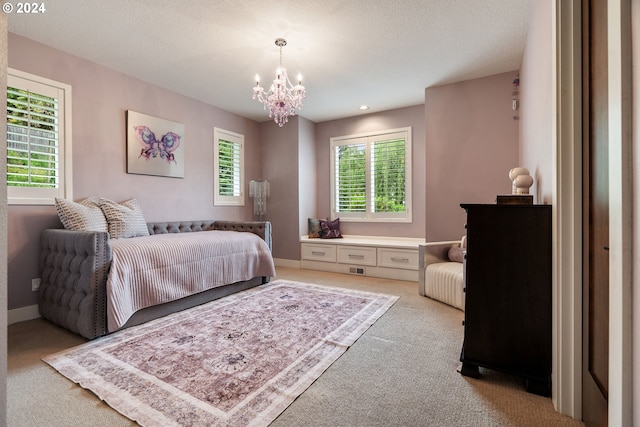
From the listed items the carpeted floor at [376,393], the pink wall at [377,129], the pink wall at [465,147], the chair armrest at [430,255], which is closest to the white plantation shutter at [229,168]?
the pink wall at [377,129]

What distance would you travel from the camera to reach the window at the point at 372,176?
15.0ft

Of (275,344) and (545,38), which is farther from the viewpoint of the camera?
(275,344)

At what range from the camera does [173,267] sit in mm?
2613

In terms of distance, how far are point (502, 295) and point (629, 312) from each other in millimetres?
928

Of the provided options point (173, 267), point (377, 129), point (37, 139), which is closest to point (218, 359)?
point (173, 267)

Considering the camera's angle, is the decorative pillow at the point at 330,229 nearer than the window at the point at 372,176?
No

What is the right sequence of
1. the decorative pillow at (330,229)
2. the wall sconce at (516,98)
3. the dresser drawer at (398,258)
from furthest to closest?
the decorative pillow at (330,229)
the dresser drawer at (398,258)
the wall sconce at (516,98)

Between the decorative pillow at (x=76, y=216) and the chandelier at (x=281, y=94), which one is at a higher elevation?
the chandelier at (x=281, y=94)

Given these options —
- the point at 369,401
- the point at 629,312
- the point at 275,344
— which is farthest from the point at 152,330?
the point at 629,312

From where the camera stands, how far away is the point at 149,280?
2402 millimetres

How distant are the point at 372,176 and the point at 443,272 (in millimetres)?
2301

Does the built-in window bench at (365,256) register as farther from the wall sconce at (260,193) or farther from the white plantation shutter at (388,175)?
the wall sconce at (260,193)

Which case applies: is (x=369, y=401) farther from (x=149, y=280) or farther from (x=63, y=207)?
(x=63, y=207)

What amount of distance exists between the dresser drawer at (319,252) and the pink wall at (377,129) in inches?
27.8
